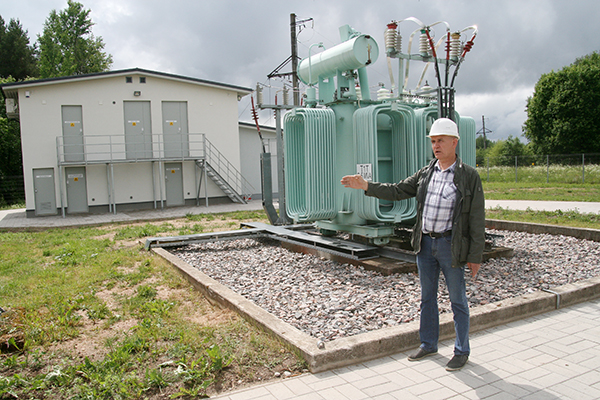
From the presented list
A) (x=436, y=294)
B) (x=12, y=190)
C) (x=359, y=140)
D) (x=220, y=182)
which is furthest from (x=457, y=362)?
(x=12, y=190)

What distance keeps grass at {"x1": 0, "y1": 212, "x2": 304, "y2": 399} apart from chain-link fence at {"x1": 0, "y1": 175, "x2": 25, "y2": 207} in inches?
1147

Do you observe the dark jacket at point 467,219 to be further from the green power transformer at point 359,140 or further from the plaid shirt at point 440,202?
the green power transformer at point 359,140

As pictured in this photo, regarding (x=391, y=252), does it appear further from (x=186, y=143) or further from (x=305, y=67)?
(x=186, y=143)

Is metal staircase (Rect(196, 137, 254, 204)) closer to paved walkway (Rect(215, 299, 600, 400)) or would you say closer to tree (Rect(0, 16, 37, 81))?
paved walkway (Rect(215, 299, 600, 400))

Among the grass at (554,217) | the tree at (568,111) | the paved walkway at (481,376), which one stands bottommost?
the paved walkway at (481,376)

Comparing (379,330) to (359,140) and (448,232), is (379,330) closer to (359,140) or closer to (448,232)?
(448,232)

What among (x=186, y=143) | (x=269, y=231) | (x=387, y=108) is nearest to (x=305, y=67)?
(x=387, y=108)

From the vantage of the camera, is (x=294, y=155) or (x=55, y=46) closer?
(x=294, y=155)

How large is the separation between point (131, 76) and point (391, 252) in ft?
58.8

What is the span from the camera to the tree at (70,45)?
4078cm

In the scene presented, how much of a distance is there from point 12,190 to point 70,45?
17.4 m

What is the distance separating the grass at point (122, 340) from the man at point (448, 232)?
4.04 feet

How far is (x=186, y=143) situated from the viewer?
22359 millimetres

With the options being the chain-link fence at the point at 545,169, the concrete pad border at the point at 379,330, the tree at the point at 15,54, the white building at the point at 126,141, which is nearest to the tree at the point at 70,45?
the tree at the point at 15,54
